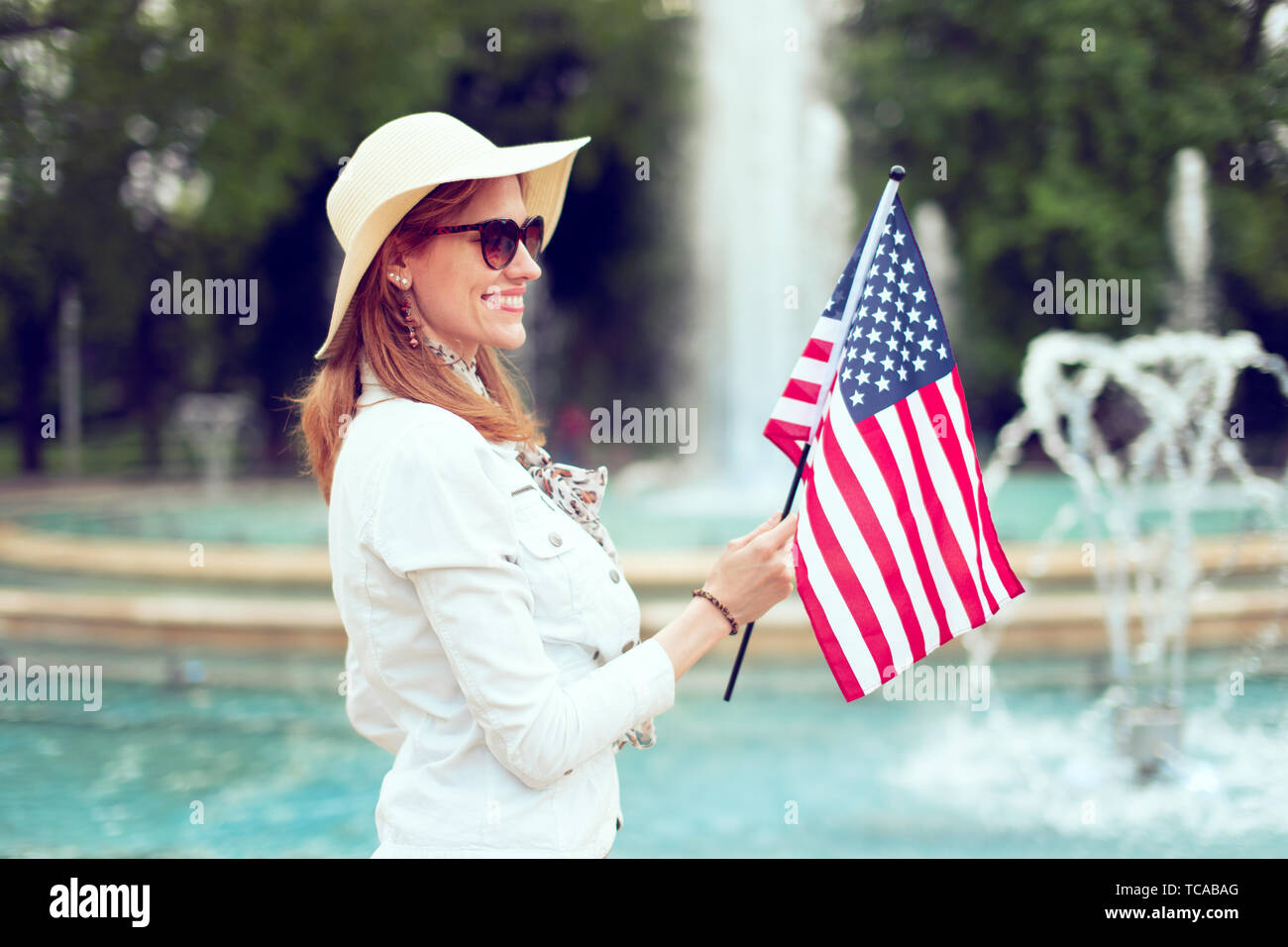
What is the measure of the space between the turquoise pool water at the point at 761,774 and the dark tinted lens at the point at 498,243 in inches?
133

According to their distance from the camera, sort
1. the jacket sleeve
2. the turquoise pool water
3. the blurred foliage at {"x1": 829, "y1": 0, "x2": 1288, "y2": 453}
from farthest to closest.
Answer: the blurred foliage at {"x1": 829, "y1": 0, "x2": 1288, "y2": 453}
the turquoise pool water
the jacket sleeve

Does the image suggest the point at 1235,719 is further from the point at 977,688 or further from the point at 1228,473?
the point at 1228,473

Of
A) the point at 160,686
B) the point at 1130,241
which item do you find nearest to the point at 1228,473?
the point at 1130,241

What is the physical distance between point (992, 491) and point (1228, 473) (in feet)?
17.7

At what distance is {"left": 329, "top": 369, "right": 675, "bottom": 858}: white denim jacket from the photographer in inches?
69.9

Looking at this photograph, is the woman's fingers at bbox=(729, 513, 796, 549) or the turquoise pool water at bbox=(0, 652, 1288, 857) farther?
the turquoise pool water at bbox=(0, 652, 1288, 857)

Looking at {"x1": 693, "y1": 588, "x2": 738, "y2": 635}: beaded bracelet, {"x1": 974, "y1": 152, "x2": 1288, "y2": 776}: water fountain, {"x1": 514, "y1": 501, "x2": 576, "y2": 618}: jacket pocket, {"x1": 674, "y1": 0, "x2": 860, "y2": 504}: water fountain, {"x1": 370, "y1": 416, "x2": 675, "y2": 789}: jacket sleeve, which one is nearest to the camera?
{"x1": 370, "y1": 416, "x2": 675, "y2": 789}: jacket sleeve

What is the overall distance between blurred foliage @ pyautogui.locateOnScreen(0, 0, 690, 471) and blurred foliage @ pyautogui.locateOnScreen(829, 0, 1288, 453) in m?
5.13

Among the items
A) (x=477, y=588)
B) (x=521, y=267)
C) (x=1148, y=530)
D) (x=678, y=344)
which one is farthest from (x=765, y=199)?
(x=477, y=588)

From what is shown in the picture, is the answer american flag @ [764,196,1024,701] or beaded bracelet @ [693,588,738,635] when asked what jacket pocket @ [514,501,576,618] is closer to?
beaded bracelet @ [693,588,738,635]

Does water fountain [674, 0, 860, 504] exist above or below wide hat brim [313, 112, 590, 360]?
above

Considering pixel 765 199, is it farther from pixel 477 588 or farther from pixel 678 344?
pixel 477 588

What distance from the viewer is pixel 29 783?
5645 mm

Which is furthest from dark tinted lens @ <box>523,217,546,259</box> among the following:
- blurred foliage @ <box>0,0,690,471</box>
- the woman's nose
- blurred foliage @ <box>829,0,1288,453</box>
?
blurred foliage @ <box>829,0,1288,453</box>
